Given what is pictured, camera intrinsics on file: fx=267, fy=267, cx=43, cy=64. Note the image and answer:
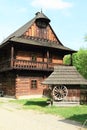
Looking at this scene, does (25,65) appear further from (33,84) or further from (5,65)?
(33,84)

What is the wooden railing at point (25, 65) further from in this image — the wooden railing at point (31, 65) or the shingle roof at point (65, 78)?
the shingle roof at point (65, 78)

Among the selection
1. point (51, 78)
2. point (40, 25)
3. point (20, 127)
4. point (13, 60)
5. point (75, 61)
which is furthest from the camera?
point (75, 61)

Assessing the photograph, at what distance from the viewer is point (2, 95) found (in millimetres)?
34156

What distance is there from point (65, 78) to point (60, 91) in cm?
134

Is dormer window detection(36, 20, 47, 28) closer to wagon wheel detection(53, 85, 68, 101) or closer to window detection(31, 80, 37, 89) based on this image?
window detection(31, 80, 37, 89)

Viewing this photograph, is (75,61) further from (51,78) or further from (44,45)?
(51,78)

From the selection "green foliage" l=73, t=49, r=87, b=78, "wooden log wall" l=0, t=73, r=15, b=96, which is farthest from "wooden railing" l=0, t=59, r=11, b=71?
"green foliage" l=73, t=49, r=87, b=78

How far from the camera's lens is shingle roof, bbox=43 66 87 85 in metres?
22.3

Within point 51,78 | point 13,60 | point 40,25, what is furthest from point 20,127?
point 40,25

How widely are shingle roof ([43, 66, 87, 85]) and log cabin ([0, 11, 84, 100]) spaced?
19.2ft

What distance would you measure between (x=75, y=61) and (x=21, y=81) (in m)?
25.6

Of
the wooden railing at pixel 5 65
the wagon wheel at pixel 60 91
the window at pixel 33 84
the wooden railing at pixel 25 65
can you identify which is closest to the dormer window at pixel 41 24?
the wooden railing at pixel 25 65

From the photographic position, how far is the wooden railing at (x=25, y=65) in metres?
30.2

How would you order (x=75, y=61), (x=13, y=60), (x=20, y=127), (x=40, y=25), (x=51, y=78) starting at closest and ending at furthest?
(x=20, y=127) < (x=51, y=78) < (x=13, y=60) < (x=40, y=25) < (x=75, y=61)
